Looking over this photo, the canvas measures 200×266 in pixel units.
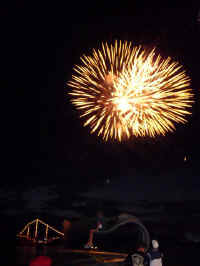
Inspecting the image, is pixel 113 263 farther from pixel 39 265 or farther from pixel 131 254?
pixel 39 265

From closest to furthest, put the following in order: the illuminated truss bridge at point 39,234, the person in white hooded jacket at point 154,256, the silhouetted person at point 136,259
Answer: the silhouetted person at point 136,259
the person in white hooded jacket at point 154,256
the illuminated truss bridge at point 39,234

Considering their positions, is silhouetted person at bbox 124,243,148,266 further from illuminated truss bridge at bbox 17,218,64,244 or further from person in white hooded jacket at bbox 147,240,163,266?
illuminated truss bridge at bbox 17,218,64,244

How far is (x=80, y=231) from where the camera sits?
8506cm

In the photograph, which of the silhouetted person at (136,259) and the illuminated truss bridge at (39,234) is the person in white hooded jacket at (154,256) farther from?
the illuminated truss bridge at (39,234)

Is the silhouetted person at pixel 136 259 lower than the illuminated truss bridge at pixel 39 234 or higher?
higher

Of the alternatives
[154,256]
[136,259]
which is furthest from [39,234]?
[136,259]

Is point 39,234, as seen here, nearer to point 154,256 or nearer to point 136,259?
point 154,256

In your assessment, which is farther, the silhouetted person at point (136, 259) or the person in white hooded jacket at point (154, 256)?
the person in white hooded jacket at point (154, 256)

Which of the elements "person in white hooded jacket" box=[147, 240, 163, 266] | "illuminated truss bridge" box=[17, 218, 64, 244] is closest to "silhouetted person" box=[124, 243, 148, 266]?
"person in white hooded jacket" box=[147, 240, 163, 266]

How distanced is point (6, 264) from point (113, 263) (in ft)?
31.8

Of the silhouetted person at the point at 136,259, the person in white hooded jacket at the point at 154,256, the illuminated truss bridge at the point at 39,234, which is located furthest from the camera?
the illuminated truss bridge at the point at 39,234

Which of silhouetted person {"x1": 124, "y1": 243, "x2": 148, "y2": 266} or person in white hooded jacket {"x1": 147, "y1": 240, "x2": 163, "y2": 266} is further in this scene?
person in white hooded jacket {"x1": 147, "y1": 240, "x2": 163, "y2": 266}

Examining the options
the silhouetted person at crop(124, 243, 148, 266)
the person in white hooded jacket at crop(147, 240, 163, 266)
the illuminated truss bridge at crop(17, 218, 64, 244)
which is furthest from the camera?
the illuminated truss bridge at crop(17, 218, 64, 244)

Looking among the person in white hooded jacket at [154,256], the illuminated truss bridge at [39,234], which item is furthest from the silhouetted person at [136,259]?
the illuminated truss bridge at [39,234]
